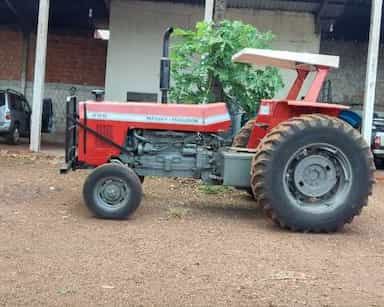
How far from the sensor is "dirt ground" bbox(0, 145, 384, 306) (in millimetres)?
4641

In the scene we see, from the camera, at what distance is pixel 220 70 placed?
9977mm

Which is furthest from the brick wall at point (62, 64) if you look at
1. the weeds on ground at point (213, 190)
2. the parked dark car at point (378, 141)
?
the weeds on ground at point (213, 190)

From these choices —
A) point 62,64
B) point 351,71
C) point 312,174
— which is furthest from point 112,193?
point 351,71

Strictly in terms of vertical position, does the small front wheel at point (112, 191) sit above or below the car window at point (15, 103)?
below

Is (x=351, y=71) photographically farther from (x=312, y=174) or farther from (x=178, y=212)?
(x=178, y=212)

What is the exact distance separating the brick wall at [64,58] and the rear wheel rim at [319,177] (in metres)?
16.3

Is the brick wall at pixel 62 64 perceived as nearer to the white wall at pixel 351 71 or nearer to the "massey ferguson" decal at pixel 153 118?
the white wall at pixel 351 71

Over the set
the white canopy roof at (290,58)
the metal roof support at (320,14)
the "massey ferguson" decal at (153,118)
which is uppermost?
the metal roof support at (320,14)

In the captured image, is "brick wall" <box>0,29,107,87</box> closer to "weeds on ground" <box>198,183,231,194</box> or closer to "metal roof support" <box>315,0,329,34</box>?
"metal roof support" <box>315,0,329,34</box>

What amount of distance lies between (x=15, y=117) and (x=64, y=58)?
17.0 ft

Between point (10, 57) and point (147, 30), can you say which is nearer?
point (147, 30)

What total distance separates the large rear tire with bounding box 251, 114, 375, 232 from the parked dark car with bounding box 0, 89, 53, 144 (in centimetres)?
1218

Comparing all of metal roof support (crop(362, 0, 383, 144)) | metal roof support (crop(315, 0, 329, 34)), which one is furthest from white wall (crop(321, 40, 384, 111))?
metal roof support (crop(362, 0, 383, 144))

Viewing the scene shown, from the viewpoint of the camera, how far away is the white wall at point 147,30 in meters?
19.1
